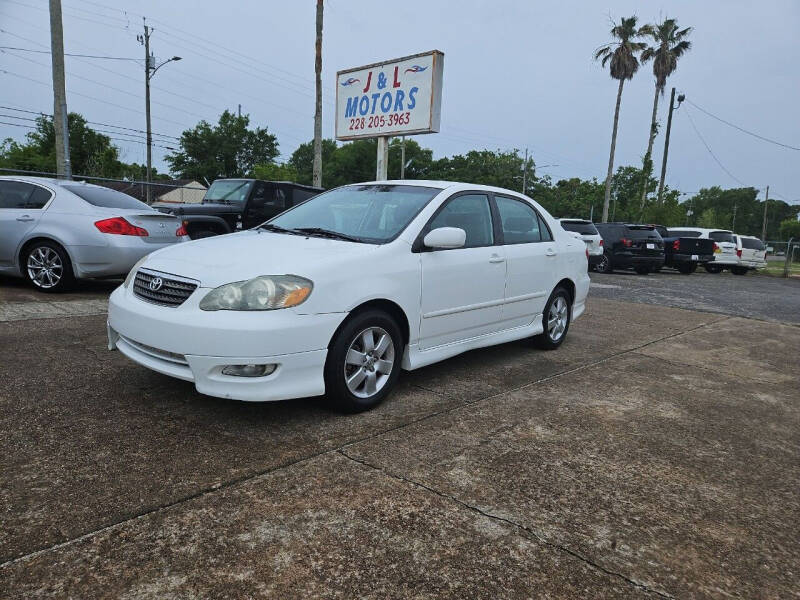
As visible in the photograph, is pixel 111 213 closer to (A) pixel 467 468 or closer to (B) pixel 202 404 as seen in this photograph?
(B) pixel 202 404

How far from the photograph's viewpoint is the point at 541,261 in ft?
17.2

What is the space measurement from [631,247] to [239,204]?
11.8 meters

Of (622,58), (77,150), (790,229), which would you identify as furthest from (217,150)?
(790,229)

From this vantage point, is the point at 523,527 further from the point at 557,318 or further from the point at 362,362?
the point at 557,318

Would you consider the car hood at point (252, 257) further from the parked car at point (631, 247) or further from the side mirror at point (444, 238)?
the parked car at point (631, 247)

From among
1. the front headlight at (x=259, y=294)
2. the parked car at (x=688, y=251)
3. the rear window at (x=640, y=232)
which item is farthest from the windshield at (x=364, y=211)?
the parked car at (x=688, y=251)

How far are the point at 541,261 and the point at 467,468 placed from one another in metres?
2.79

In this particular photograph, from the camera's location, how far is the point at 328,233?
4.08 meters

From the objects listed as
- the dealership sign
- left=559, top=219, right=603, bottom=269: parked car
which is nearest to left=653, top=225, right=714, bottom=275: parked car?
left=559, top=219, right=603, bottom=269: parked car

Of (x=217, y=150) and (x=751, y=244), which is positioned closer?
(x=751, y=244)

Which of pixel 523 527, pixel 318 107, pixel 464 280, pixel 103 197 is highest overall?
pixel 318 107

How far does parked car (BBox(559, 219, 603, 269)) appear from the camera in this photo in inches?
637

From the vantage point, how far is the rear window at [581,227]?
16562 mm

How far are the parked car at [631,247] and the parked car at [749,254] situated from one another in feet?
14.2
